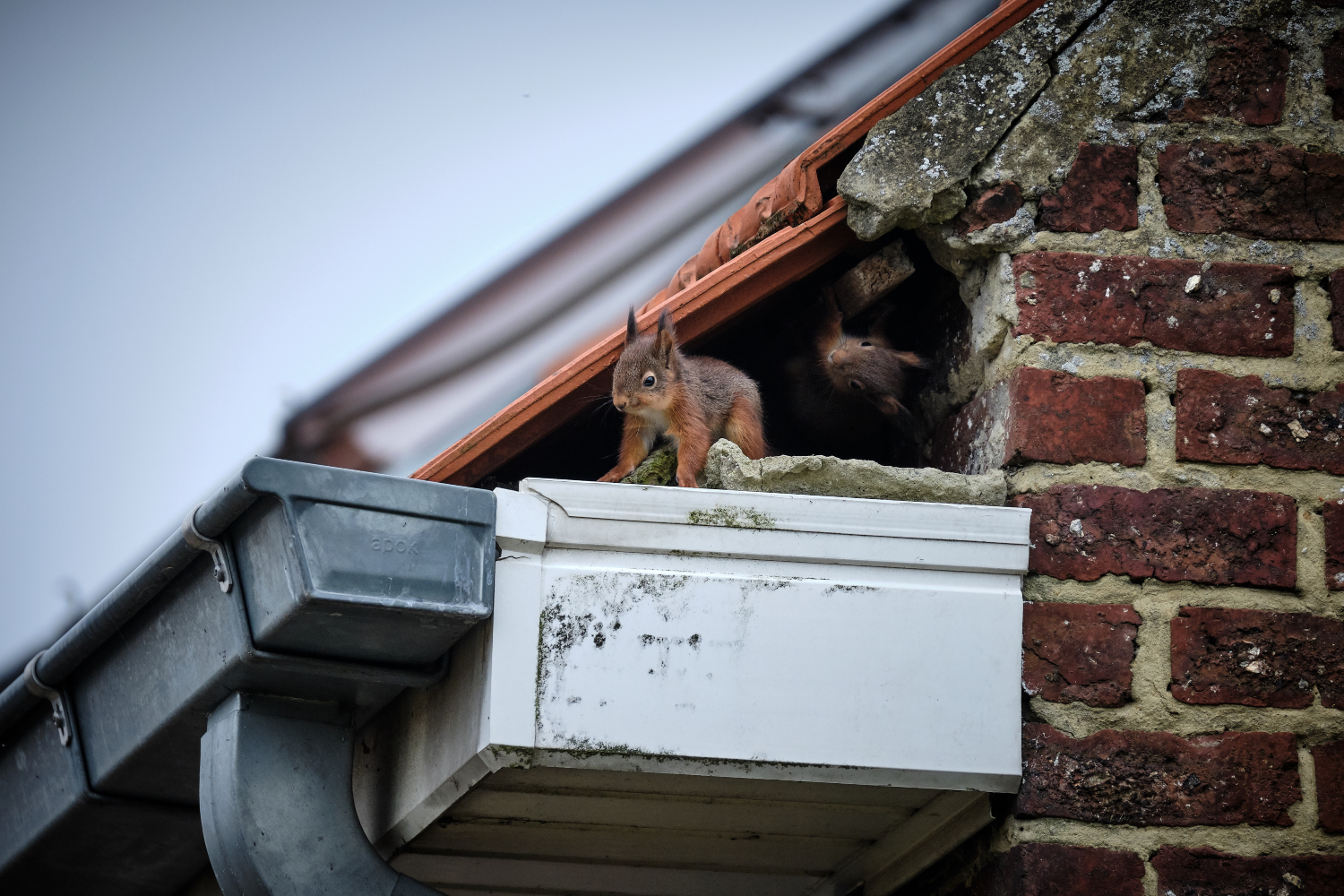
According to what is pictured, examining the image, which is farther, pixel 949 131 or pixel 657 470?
pixel 657 470

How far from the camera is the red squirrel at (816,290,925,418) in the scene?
2701 millimetres

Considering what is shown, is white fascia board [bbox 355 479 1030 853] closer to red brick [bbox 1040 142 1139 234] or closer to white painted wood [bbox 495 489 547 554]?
white painted wood [bbox 495 489 547 554]

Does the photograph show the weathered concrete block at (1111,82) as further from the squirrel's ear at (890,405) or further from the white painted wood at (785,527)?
the white painted wood at (785,527)

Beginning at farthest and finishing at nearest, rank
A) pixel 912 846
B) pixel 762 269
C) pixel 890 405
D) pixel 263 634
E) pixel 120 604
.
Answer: pixel 890 405 < pixel 762 269 < pixel 912 846 < pixel 120 604 < pixel 263 634

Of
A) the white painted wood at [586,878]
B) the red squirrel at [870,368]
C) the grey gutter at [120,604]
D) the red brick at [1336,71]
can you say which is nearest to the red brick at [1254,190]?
the red brick at [1336,71]

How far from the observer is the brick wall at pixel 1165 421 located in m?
2.07

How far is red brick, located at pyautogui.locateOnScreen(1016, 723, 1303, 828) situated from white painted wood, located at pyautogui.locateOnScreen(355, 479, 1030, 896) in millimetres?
73

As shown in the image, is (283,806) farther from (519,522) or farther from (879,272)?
(879,272)

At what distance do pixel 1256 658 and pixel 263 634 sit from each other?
67.3 inches

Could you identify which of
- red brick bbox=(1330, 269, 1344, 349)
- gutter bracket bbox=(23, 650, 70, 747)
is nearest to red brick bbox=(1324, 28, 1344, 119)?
red brick bbox=(1330, 269, 1344, 349)

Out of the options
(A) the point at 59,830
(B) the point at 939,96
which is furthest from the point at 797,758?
(A) the point at 59,830

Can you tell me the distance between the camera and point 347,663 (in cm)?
200

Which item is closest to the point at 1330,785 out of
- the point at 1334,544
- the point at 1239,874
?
the point at 1239,874

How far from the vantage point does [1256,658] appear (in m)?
2.14
